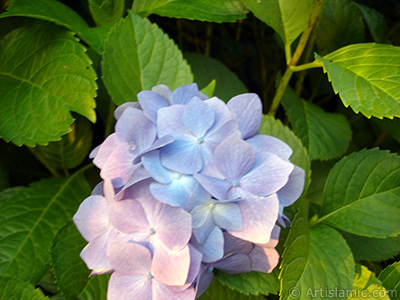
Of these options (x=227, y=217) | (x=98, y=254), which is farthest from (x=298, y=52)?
(x=98, y=254)

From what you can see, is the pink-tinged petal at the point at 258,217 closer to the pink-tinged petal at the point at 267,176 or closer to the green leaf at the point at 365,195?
the pink-tinged petal at the point at 267,176

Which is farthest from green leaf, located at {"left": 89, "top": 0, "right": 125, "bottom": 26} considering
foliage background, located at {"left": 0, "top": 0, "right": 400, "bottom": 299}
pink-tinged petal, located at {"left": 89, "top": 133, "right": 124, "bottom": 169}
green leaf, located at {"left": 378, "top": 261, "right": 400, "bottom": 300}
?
green leaf, located at {"left": 378, "top": 261, "right": 400, "bottom": 300}

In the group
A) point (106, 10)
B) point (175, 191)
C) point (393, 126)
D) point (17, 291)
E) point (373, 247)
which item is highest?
point (106, 10)

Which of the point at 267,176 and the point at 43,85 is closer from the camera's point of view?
the point at 267,176

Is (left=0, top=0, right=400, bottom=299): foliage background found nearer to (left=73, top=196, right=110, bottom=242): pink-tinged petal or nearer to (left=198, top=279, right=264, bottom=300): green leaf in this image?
(left=198, top=279, right=264, bottom=300): green leaf

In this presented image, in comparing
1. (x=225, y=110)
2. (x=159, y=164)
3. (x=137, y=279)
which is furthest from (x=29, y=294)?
(x=225, y=110)

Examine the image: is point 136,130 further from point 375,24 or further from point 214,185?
point 375,24
